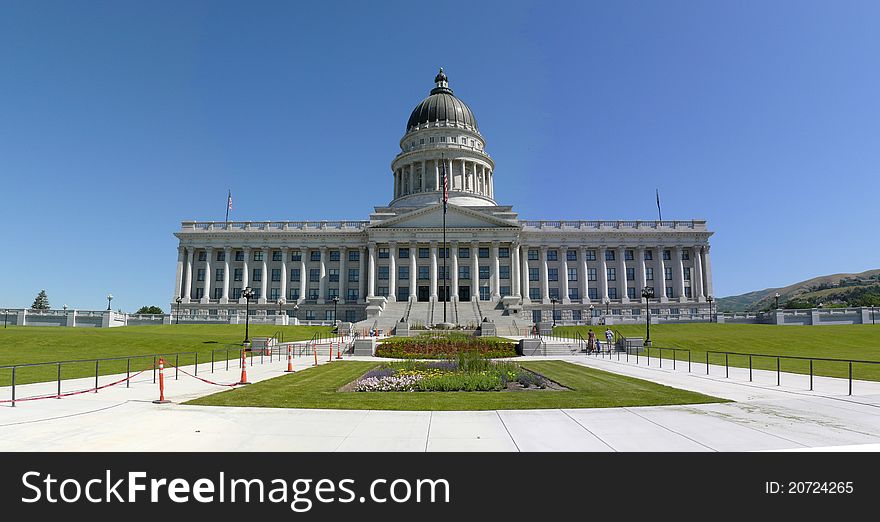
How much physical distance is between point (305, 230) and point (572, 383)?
80.2 meters

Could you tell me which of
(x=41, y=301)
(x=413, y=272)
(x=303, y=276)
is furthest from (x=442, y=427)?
(x=41, y=301)

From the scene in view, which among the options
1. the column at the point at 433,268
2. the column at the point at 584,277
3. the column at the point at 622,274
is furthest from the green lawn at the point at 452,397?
the column at the point at 622,274

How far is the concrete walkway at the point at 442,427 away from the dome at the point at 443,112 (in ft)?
325

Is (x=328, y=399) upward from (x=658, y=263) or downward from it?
downward

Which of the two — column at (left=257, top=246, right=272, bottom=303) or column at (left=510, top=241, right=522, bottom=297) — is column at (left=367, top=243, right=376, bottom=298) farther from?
column at (left=510, top=241, right=522, bottom=297)

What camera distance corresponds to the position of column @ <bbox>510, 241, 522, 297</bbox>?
87.1 metres

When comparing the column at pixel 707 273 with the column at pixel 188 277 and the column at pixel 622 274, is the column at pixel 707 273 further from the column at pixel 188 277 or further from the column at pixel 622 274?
the column at pixel 188 277

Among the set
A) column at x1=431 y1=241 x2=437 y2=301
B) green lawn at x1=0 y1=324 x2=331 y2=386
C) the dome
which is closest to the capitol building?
column at x1=431 y1=241 x2=437 y2=301

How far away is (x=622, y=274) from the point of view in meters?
89.9

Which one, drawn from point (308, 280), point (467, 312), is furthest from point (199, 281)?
point (467, 312)

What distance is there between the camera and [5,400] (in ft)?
47.8

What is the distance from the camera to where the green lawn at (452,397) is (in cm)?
1438

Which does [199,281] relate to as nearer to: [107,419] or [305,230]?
[305,230]

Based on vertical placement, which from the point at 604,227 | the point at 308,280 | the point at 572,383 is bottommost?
the point at 572,383
